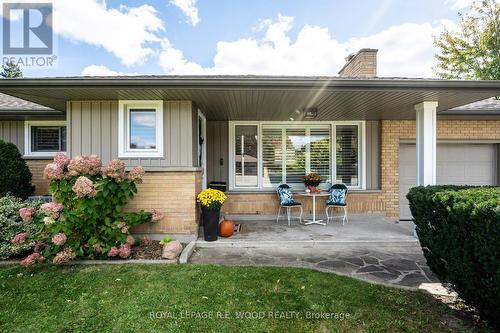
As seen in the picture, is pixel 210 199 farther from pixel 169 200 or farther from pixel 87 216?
pixel 87 216

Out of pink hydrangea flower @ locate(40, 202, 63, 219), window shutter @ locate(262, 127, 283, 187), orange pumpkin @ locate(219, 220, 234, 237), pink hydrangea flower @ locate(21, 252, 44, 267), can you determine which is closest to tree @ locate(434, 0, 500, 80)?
window shutter @ locate(262, 127, 283, 187)

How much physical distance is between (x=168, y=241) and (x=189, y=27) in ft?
33.6

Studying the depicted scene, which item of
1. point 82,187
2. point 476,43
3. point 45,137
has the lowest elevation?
point 82,187

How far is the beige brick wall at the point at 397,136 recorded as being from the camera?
7477 millimetres

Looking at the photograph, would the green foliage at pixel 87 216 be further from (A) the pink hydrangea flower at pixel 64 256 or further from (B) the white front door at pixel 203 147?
(B) the white front door at pixel 203 147

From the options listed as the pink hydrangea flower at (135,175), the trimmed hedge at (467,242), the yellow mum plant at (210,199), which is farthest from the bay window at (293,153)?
the trimmed hedge at (467,242)

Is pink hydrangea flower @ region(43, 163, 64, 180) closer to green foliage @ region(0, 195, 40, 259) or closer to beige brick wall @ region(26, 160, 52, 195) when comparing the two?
green foliage @ region(0, 195, 40, 259)

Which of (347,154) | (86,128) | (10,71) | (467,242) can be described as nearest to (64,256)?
(86,128)

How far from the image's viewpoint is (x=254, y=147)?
7.84 m

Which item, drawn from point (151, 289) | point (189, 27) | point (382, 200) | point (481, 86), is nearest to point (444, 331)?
point (151, 289)

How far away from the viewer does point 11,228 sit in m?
4.55

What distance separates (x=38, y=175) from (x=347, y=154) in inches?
337

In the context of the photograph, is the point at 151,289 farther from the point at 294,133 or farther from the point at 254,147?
the point at 294,133

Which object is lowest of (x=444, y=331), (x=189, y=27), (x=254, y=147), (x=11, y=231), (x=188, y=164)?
(x=444, y=331)
